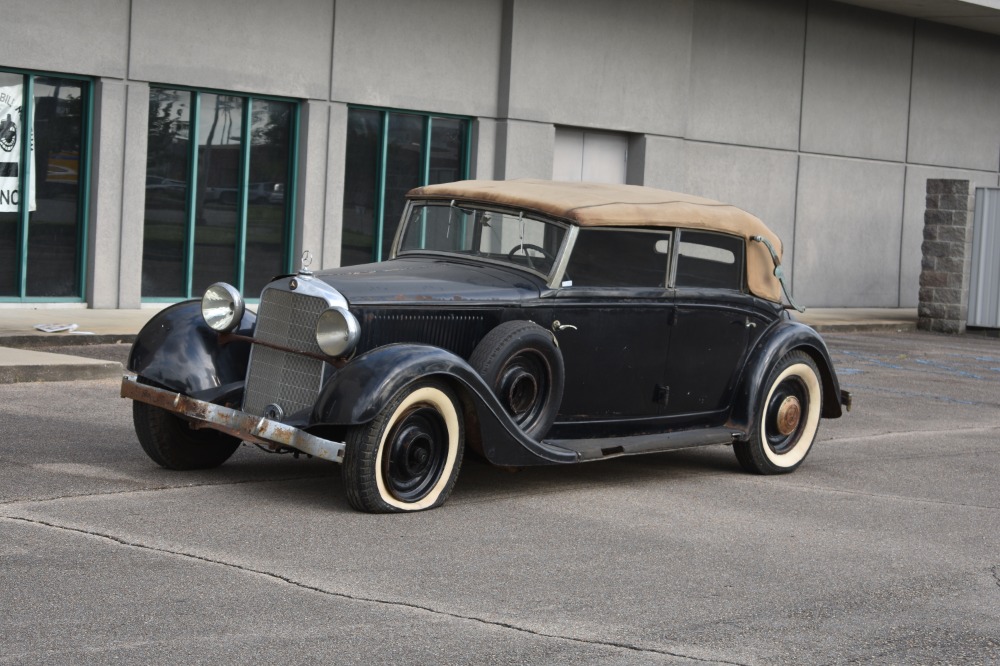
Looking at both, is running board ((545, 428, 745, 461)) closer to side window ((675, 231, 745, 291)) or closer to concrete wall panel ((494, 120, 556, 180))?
side window ((675, 231, 745, 291))

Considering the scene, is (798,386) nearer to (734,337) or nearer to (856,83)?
(734,337)

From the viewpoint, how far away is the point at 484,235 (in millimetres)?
8312

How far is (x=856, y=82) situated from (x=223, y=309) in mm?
19959

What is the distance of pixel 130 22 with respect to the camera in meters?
16.7

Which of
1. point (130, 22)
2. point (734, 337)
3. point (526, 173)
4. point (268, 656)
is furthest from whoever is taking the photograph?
point (526, 173)

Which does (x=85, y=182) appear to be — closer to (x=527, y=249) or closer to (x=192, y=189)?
(x=192, y=189)

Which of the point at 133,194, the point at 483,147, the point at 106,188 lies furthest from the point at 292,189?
the point at 483,147

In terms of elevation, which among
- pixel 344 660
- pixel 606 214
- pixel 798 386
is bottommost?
pixel 344 660

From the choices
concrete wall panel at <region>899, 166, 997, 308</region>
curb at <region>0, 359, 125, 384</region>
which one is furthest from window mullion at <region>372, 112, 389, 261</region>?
concrete wall panel at <region>899, 166, 997, 308</region>

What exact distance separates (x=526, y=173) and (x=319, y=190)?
135 inches

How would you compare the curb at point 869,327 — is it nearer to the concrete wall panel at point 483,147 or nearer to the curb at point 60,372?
the concrete wall panel at point 483,147

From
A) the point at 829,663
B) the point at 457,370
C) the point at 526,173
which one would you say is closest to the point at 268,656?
the point at 829,663

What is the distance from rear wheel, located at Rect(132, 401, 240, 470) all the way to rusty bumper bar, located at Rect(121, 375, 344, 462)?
224 millimetres

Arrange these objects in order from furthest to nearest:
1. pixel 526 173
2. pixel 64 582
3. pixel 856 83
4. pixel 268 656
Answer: pixel 856 83 → pixel 526 173 → pixel 64 582 → pixel 268 656
